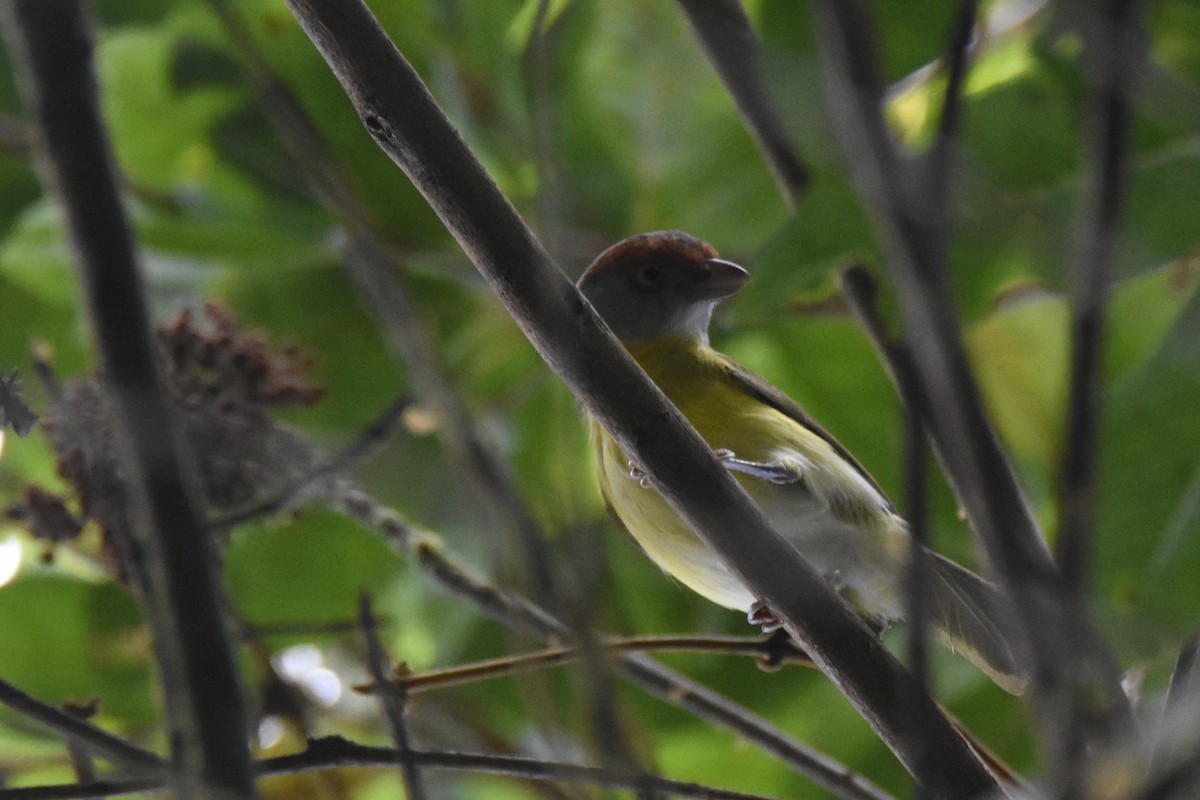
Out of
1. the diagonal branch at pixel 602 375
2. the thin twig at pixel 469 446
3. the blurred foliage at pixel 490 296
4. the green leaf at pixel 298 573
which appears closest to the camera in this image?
the diagonal branch at pixel 602 375

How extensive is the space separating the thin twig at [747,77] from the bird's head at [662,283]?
0.40 meters

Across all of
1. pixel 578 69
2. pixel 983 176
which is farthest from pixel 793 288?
pixel 578 69

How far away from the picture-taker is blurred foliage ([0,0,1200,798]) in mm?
2693

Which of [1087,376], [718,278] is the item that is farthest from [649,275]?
[1087,376]

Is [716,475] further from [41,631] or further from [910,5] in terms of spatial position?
[41,631]

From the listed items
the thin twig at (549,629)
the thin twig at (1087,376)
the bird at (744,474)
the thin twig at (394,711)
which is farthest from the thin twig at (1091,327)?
the bird at (744,474)

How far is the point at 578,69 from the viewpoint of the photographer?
9.91ft

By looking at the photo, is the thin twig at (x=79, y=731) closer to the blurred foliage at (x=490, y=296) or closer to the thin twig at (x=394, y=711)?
the thin twig at (x=394, y=711)

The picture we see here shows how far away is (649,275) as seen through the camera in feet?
9.54

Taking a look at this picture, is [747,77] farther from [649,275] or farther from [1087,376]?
[1087,376]

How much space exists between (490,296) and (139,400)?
76.9 inches

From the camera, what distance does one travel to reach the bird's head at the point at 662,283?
287 centimetres

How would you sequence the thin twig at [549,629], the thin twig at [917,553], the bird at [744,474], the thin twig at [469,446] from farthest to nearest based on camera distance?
the bird at [744,474] < the thin twig at [549,629] < the thin twig at [469,446] < the thin twig at [917,553]

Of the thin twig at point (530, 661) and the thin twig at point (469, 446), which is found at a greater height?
the thin twig at point (469, 446)
